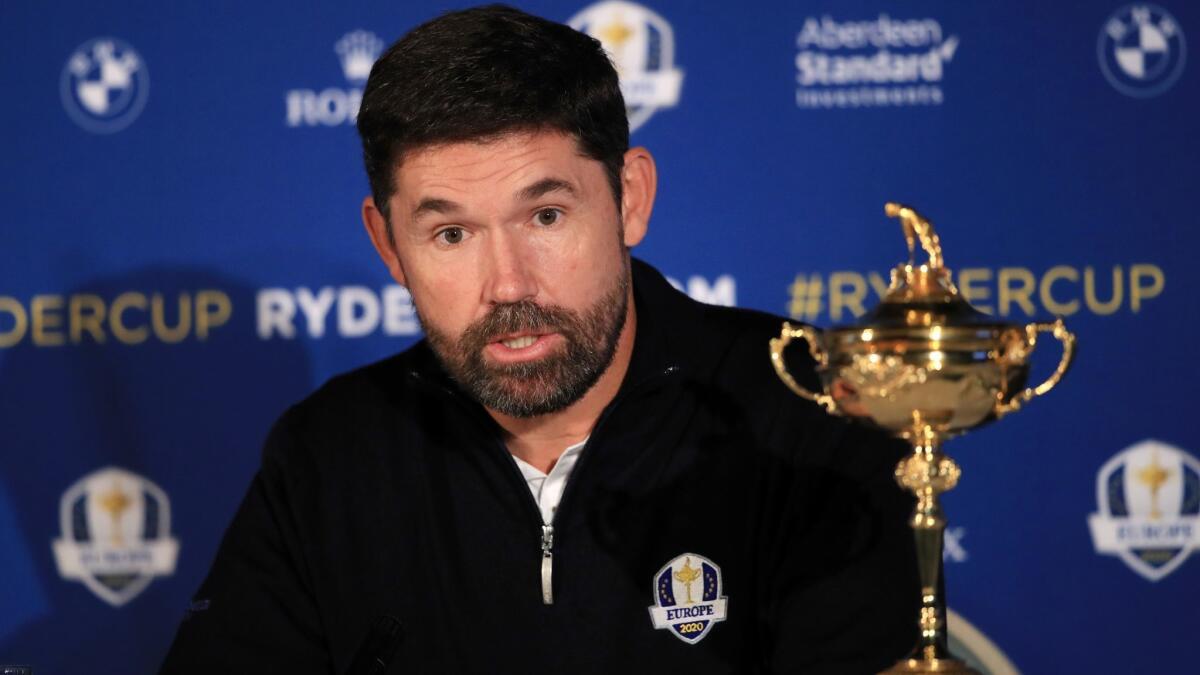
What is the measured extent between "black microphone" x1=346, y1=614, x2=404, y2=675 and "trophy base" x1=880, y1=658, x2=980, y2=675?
65 centimetres

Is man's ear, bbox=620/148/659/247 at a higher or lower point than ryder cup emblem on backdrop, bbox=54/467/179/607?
higher

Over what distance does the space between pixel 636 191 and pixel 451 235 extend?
0.29 m

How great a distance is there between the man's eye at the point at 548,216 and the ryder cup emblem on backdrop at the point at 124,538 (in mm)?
1297

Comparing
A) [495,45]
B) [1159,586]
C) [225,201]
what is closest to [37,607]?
[225,201]

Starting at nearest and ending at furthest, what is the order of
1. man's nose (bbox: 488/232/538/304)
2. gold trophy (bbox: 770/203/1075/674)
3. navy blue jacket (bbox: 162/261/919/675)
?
gold trophy (bbox: 770/203/1075/674)
man's nose (bbox: 488/232/538/304)
navy blue jacket (bbox: 162/261/919/675)

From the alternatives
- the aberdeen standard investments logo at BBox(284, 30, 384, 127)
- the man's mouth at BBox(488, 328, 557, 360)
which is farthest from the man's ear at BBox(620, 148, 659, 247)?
the aberdeen standard investments logo at BBox(284, 30, 384, 127)

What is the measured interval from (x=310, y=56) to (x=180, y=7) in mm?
253

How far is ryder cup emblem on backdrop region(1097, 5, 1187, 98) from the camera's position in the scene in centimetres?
257

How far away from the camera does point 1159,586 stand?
2.56m

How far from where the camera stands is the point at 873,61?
260cm

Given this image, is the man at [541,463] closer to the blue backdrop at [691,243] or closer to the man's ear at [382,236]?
the man's ear at [382,236]

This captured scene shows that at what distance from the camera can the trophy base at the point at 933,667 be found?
1167 mm

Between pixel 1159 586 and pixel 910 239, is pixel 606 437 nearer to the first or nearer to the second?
pixel 910 239

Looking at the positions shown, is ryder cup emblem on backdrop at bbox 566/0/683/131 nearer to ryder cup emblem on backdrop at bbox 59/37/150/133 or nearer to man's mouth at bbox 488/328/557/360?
ryder cup emblem on backdrop at bbox 59/37/150/133
